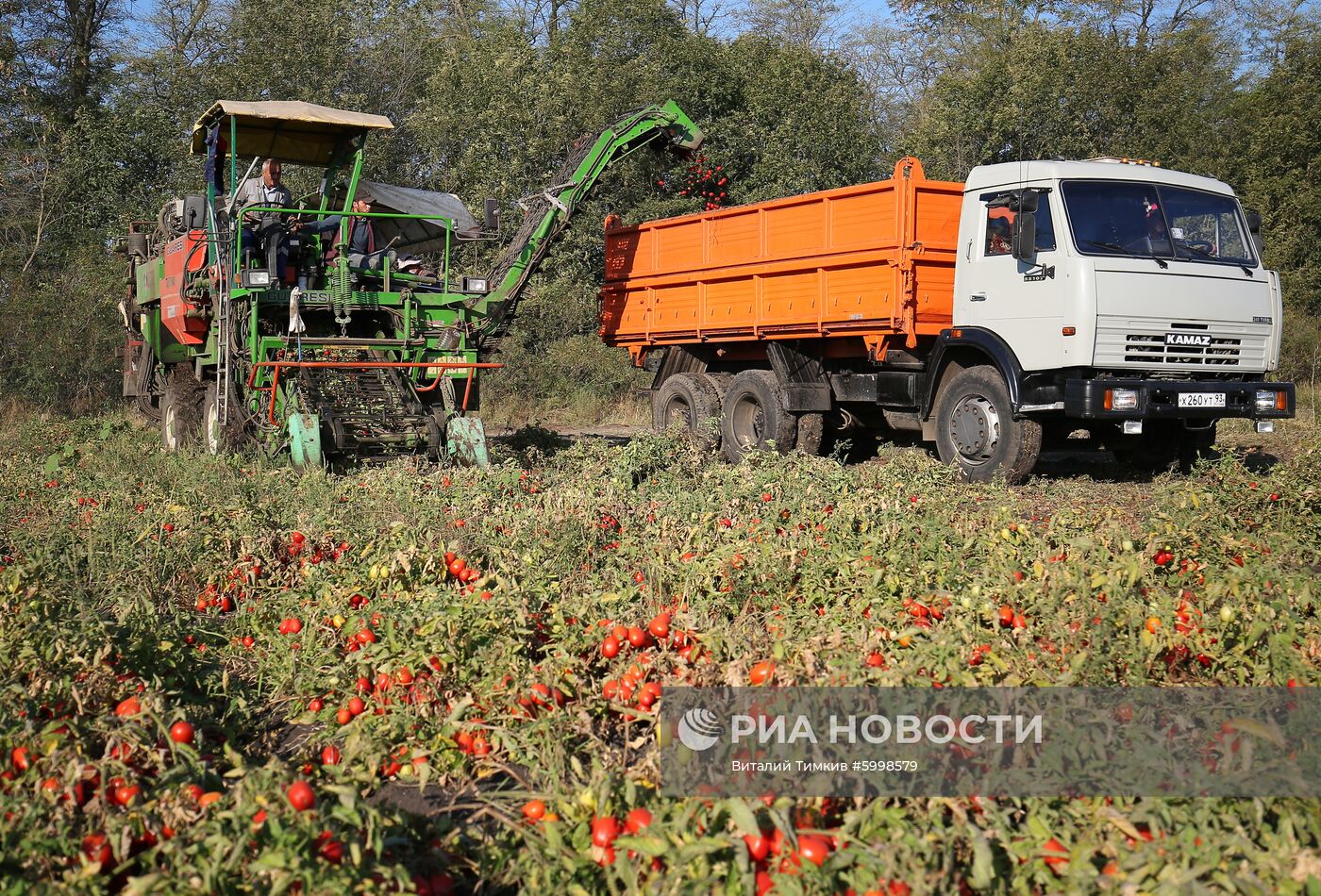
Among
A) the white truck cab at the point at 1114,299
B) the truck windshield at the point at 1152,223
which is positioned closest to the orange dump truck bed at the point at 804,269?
the white truck cab at the point at 1114,299

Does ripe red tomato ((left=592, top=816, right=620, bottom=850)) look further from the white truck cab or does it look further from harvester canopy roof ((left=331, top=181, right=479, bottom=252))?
harvester canopy roof ((left=331, top=181, right=479, bottom=252))

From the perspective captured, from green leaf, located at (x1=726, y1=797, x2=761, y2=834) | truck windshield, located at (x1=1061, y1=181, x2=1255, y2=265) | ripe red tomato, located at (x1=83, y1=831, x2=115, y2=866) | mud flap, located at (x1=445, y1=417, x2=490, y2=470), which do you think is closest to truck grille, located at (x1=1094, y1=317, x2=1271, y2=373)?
truck windshield, located at (x1=1061, y1=181, x2=1255, y2=265)

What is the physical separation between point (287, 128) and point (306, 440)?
3.43 meters

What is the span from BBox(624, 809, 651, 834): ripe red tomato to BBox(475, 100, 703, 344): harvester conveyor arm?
1098cm

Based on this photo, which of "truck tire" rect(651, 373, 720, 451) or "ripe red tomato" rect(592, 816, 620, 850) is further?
"truck tire" rect(651, 373, 720, 451)

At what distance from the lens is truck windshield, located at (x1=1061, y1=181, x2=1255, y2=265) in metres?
9.95

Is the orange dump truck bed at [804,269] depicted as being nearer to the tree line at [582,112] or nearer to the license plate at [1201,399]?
the license plate at [1201,399]

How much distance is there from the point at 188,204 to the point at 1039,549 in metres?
8.53

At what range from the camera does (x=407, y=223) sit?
487 inches


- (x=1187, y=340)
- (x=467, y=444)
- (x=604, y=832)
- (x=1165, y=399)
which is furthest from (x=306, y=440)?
(x=1187, y=340)

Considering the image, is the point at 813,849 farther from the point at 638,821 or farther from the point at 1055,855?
the point at 1055,855

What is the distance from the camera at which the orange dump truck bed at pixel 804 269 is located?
1086 centimetres

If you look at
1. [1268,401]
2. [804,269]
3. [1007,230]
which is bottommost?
[1268,401]

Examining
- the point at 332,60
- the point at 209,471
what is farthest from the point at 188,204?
the point at 332,60
